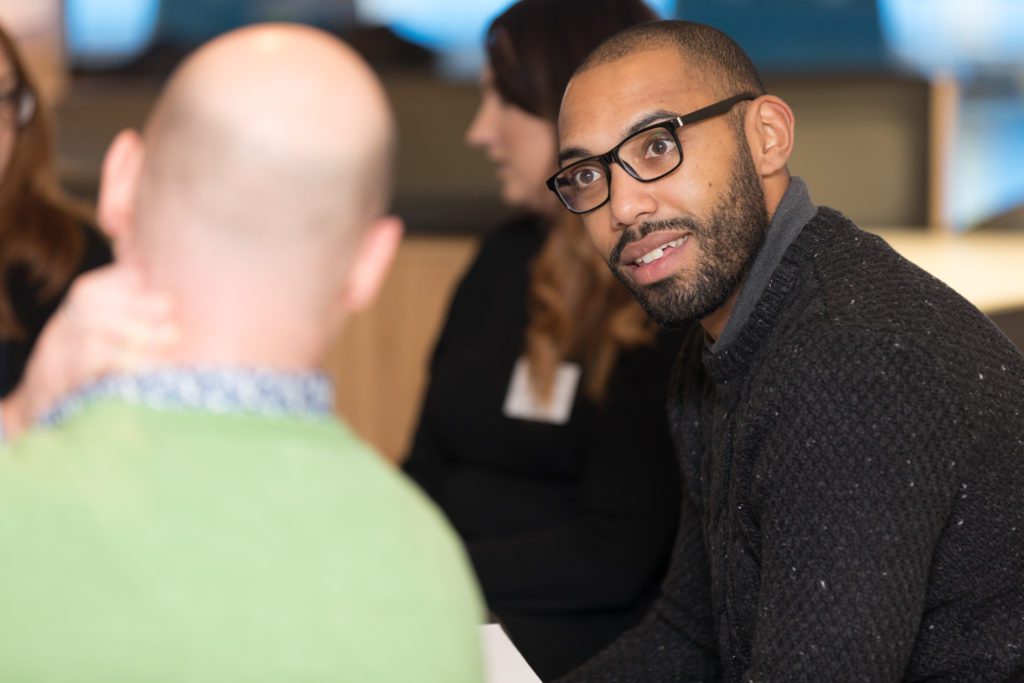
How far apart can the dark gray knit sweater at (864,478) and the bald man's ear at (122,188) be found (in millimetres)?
649

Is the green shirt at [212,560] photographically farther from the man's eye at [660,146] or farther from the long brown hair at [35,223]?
the long brown hair at [35,223]

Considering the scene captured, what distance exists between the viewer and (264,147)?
850mm

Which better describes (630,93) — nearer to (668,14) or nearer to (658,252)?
(658,252)

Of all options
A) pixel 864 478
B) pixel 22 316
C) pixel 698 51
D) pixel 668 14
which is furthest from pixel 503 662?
pixel 668 14

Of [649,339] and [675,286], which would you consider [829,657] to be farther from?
[649,339]

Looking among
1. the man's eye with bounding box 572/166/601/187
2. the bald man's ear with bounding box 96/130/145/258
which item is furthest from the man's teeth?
the bald man's ear with bounding box 96/130/145/258

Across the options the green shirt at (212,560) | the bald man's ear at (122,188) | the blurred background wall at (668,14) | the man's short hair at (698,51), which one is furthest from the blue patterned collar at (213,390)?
the blurred background wall at (668,14)

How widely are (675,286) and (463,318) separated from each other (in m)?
1.11

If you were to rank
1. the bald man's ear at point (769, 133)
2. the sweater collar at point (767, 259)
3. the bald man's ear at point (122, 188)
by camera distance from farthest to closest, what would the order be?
the bald man's ear at point (769, 133), the sweater collar at point (767, 259), the bald man's ear at point (122, 188)

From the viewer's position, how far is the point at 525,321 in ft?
7.88

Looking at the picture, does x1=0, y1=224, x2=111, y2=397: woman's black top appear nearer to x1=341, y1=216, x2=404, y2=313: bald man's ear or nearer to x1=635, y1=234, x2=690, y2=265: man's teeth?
x1=635, y1=234, x2=690, y2=265: man's teeth

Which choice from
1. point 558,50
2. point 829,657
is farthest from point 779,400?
point 558,50

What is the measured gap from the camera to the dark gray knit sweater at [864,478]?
Answer: 1177 mm

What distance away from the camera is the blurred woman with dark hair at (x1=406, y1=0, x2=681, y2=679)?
2072 mm
